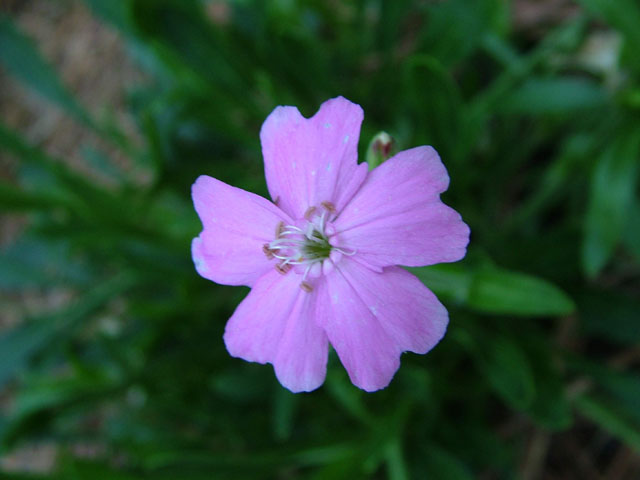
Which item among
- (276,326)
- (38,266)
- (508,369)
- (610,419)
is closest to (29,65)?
(38,266)

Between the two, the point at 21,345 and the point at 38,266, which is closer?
the point at 21,345

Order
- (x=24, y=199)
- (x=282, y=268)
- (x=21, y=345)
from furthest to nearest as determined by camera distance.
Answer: (x=21, y=345)
(x=24, y=199)
(x=282, y=268)

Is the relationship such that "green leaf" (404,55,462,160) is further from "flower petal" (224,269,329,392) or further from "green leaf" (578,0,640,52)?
"flower petal" (224,269,329,392)

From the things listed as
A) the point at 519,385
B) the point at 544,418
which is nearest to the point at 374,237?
the point at 519,385

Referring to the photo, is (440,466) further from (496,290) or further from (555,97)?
(555,97)

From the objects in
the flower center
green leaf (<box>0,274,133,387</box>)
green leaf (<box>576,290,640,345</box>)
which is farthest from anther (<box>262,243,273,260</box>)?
green leaf (<box>0,274,133,387</box>)

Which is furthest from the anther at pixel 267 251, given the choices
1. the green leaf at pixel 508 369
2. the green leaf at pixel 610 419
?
the green leaf at pixel 610 419

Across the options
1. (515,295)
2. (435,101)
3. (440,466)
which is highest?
(435,101)

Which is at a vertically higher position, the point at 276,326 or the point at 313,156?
the point at 313,156
